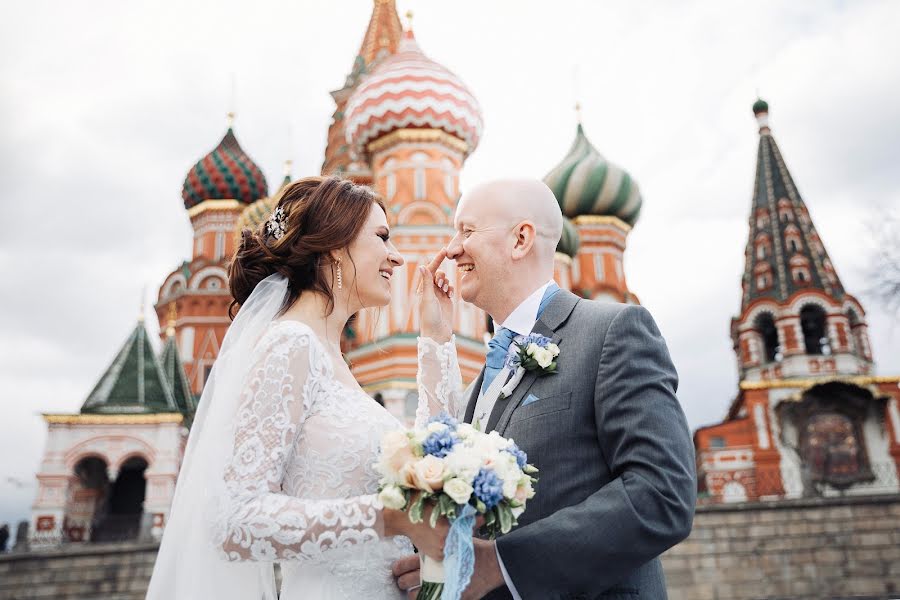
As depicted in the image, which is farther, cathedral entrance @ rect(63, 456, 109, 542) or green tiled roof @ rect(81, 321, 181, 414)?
green tiled roof @ rect(81, 321, 181, 414)

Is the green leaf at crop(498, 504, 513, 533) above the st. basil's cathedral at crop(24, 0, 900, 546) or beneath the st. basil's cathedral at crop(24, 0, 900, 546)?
beneath

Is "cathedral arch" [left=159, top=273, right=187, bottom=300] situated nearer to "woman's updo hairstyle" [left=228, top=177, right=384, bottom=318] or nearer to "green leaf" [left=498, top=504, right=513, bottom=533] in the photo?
"woman's updo hairstyle" [left=228, top=177, right=384, bottom=318]

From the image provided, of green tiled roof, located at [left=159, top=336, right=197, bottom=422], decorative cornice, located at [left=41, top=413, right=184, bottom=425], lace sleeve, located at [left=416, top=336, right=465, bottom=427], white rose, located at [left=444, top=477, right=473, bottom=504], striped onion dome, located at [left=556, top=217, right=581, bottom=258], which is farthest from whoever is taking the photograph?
striped onion dome, located at [left=556, top=217, right=581, bottom=258]

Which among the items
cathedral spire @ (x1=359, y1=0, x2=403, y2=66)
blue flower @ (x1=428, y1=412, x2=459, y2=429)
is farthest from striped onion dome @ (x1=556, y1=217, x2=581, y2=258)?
blue flower @ (x1=428, y1=412, x2=459, y2=429)

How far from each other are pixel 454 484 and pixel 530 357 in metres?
0.63

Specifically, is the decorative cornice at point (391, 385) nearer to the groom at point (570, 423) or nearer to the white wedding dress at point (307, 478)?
the groom at point (570, 423)

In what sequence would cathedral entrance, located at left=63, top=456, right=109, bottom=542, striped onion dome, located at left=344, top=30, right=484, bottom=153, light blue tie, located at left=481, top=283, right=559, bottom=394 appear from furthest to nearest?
1. striped onion dome, located at left=344, top=30, right=484, bottom=153
2. cathedral entrance, located at left=63, top=456, right=109, bottom=542
3. light blue tie, located at left=481, top=283, right=559, bottom=394

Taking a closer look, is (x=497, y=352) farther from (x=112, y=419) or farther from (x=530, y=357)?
(x=112, y=419)

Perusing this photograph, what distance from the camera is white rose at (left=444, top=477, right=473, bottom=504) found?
1.86m

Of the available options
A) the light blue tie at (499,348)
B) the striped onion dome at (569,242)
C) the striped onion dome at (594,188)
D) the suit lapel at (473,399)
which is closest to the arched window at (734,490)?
the striped onion dome at (569,242)

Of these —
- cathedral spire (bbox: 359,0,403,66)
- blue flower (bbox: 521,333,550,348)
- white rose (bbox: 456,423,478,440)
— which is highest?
cathedral spire (bbox: 359,0,403,66)

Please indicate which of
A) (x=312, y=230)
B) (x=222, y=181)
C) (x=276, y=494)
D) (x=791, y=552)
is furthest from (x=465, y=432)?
(x=222, y=181)

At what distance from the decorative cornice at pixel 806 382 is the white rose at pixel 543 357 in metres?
17.5

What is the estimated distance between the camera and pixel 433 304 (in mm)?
→ 3084
